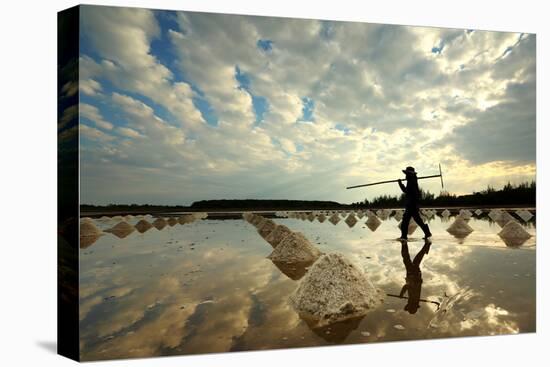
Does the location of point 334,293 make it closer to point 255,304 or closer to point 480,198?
point 255,304

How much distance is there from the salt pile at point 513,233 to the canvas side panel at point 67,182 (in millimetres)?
8100

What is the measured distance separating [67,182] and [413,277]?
4888 mm

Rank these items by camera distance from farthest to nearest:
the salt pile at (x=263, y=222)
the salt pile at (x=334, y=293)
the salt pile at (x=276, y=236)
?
1. the salt pile at (x=263, y=222)
2. the salt pile at (x=276, y=236)
3. the salt pile at (x=334, y=293)

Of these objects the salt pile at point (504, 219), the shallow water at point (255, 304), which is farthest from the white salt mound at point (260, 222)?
the salt pile at point (504, 219)

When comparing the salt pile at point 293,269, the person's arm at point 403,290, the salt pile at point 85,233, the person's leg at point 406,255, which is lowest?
the person's arm at point 403,290

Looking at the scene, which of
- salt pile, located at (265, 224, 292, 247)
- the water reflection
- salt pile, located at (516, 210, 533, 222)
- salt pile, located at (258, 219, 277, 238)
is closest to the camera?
the water reflection

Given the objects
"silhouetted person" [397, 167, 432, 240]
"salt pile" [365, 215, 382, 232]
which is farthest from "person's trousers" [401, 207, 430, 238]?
"salt pile" [365, 215, 382, 232]

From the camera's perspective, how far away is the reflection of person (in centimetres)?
486

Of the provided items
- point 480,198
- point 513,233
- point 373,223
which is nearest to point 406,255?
point 480,198

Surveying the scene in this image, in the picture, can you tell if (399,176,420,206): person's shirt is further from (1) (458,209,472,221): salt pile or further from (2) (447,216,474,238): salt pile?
(2) (447,216,474,238): salt pile

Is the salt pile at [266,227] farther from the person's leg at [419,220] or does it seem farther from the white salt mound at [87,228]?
the white salt mound at [87,228]

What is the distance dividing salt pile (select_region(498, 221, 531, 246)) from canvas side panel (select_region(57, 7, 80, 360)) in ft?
26.6

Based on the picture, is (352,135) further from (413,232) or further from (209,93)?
(413,232)

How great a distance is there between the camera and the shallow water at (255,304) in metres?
4.02
